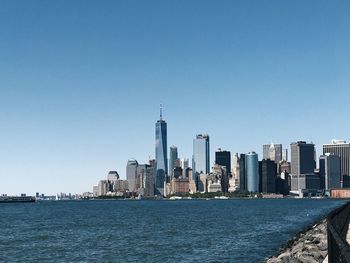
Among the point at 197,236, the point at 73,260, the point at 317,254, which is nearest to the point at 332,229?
the point at 317,254

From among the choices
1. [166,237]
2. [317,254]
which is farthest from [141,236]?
[317,254]

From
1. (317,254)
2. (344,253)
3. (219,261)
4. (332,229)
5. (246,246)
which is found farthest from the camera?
(246,246)

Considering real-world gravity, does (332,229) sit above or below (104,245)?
above

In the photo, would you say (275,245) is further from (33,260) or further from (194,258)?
(33,260)

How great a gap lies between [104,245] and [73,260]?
975cm

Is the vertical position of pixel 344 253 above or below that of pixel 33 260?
above

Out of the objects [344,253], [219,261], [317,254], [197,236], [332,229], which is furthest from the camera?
[197,236]

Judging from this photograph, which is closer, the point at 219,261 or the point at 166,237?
the point at 219,261

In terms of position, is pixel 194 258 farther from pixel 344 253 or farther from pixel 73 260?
pixel 344 253

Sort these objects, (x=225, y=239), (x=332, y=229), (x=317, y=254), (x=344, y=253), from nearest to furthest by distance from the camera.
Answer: (x=344, y=253) < (x=332, y=229) < (x=317, y=254) < (x=225, y=239)

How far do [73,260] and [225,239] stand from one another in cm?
1890

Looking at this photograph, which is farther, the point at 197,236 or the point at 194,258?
the point at 197,236

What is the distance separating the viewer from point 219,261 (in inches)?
1405

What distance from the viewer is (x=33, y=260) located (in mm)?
37156
